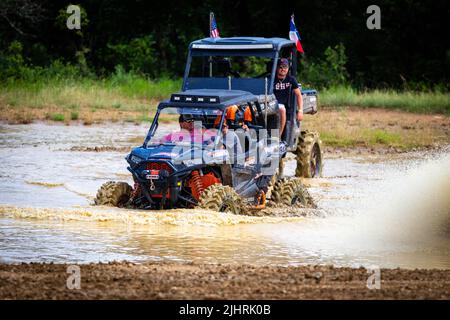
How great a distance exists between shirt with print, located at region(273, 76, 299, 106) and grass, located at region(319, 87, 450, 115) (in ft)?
52.5

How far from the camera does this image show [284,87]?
57.7 ft

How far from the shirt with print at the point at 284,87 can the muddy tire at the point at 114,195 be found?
144 inches

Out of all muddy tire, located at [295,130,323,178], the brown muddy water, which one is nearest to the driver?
the brown muddy water

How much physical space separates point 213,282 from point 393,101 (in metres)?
25.6

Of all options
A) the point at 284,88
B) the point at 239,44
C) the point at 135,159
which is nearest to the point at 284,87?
the point at 284,88

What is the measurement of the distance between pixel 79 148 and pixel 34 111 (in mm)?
6499

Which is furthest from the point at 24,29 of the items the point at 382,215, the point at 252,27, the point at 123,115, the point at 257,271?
the point at 257,271

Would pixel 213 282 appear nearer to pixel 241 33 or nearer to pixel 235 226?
pixel 235 226

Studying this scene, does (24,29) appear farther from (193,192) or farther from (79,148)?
(193,192)

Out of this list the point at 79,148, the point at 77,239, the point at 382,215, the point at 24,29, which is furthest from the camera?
the point at 24,29

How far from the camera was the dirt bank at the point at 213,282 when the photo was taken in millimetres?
9352

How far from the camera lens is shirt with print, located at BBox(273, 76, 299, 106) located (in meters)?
17.5

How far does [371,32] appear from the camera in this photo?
154ft

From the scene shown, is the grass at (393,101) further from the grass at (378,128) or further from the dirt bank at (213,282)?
the dirt bank at (213,282)
